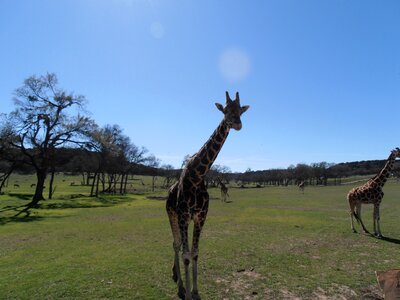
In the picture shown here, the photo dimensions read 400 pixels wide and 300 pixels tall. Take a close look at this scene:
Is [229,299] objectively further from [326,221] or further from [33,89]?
[33,89]

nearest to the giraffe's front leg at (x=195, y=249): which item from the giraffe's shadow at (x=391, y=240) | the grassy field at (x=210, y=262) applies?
the grassy field at (x=210, y=262)

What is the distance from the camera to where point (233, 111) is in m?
6.56

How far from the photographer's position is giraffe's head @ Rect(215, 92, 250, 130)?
6.36 metres

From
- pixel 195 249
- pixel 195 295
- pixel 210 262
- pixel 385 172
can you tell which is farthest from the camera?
pixel 385 172

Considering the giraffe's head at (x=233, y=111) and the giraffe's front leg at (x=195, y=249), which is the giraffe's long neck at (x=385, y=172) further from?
the giraffe's front leg at (x=195, y=249)

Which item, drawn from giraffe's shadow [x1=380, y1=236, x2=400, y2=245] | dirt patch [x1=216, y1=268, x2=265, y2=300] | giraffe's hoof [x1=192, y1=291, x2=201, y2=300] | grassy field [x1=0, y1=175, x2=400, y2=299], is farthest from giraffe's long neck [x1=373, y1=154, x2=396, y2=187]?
giraffe's hoof [x1=192, y1=291, x2=201, y2=300]

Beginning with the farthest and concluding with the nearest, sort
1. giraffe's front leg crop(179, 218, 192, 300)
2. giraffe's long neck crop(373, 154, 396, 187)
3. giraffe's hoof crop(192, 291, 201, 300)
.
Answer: giraffe's long neck crop(373, 154, 396, 187), giraffe's hoof crop(192, 291, 201, 300), giraffe's front leg crop(179, 218, 192, 300)

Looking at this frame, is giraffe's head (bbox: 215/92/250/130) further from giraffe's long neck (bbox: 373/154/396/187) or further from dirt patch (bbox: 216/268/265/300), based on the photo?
giraffe's long neck (bbox: 373/154/396/187)

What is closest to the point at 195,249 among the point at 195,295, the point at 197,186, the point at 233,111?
the point at 195,295

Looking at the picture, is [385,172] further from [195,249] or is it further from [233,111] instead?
[195,249]

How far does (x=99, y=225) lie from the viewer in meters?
17.9

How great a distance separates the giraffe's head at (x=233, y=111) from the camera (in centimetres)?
636

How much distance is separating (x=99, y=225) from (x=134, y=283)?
11.2m

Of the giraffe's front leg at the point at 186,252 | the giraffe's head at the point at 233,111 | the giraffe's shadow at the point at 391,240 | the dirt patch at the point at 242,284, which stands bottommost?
the dirt patch at the point at 242,284
